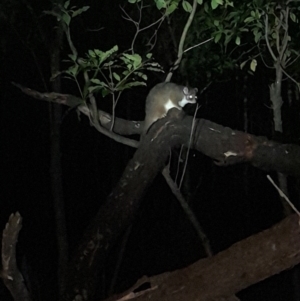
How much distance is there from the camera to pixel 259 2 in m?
2.87

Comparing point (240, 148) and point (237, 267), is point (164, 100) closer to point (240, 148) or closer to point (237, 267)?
point (240, 148)

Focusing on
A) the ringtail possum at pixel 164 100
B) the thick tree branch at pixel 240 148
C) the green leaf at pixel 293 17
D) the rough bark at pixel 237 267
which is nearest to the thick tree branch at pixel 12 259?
the rough bark at pixel 237 267

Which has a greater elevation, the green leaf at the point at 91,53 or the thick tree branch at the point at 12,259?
the green leaf at the point at 91,53

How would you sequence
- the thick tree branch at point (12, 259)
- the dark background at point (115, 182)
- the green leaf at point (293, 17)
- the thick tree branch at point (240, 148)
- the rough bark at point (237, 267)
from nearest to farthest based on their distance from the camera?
the rough bark at point (237, 267)
the thick tree branch at point (12, 259)
the thick tree branch at point (240, 148)
the green leaf at point (293, 17)
the dark background at point (115, 182)

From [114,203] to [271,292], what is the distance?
12.2 ft

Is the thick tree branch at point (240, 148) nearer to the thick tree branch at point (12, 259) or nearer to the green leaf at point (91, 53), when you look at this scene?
the green leaf at point (91, 53)

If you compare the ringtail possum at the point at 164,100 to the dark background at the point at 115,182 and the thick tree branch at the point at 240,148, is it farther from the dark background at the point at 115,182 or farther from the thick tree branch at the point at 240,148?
the dark background at the point at 115,182

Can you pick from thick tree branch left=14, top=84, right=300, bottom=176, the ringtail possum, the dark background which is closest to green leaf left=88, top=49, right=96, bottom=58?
thick tree branch left=14, top=84, right=300, bottom=176

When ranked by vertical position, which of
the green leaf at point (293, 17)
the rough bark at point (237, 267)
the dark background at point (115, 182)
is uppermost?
the dark background at point (115, 182)

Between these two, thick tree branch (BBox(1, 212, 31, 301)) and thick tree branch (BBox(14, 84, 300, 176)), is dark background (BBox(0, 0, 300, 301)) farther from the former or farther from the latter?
thick tree branch (BBox(1, 212, 31, 301))

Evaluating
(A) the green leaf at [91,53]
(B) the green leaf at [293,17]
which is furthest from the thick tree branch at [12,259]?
(B) the green leaf at [293,17]

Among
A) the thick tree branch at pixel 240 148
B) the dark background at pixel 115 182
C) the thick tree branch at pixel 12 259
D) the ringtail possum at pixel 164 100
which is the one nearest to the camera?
the thick tree branch at pixel 12 259

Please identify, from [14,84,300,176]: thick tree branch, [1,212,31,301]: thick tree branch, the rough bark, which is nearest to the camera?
the rough bark

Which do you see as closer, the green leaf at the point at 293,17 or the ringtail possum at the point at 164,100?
the green leaf at the point at 293,17
